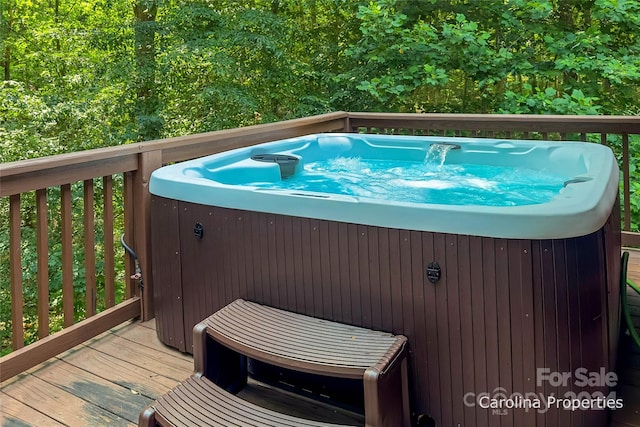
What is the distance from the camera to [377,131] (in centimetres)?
446

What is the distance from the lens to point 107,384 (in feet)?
6.70

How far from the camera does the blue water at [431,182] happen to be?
107 inches

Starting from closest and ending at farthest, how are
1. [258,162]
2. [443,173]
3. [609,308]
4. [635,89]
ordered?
1. [609,308]
2. [258,162]
3. [443,173]
4. [635,89]

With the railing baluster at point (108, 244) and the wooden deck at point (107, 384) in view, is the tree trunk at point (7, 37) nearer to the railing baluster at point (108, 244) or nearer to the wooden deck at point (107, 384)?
the railing baluster at point (108, 244)

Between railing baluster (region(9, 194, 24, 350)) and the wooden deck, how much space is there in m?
0.17

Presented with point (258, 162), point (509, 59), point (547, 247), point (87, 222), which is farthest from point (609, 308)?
point (509, 59)

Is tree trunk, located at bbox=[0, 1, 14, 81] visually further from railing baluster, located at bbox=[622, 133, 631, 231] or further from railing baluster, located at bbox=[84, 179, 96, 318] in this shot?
railing baluster, located at bbox=[622, 133, 631, 231]

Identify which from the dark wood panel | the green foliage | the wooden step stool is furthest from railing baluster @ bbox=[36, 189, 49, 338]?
the green foliage

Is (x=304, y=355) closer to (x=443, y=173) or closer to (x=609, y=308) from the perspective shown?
(x=609, y=308)

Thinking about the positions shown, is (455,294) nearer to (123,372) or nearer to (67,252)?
(123,372)

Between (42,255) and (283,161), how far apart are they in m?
1.32

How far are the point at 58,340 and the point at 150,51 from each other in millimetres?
5624

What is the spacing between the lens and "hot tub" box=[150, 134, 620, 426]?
1.53 m

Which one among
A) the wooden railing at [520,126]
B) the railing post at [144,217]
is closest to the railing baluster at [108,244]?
the railing post at [144,217]
